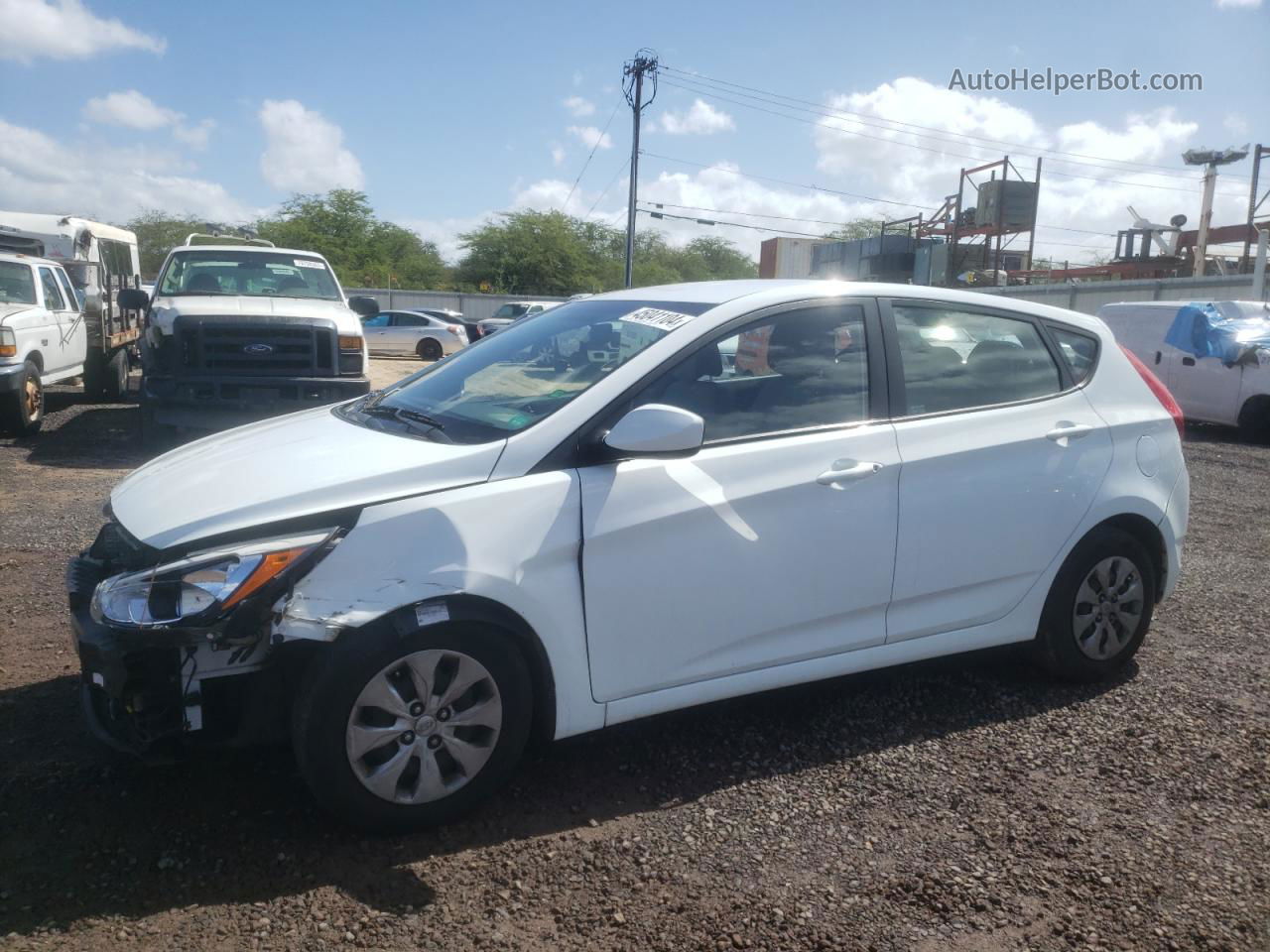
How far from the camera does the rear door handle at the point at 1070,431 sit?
13.5 feet

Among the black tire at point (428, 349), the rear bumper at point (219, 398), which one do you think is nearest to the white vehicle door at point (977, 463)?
the rear bumper at point (219, 398)

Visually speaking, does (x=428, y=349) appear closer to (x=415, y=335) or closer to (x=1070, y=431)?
(x=415, y=335)

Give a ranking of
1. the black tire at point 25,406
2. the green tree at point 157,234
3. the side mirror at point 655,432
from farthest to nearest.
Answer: the green tree at point 157,234, the black tire at point 25,406, the side mirror at point 655,432

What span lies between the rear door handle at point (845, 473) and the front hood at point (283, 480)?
1154 mm

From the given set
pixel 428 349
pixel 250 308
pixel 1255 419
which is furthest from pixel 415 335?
pixel 1255 419

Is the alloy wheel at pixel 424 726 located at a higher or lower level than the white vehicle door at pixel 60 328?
lower

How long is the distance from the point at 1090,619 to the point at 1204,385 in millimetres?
10910

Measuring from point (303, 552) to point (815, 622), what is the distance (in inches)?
69.1

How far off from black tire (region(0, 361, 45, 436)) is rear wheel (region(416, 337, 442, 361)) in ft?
59.4

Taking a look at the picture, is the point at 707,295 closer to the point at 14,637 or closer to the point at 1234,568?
the point at 14,637

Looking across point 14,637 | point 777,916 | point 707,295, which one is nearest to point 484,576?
point 777,916

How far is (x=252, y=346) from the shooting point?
31.8 ft

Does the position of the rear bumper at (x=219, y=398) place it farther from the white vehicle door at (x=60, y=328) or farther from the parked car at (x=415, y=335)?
the parked car at (x=415, y=335)

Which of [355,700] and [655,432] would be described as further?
[655,432]
